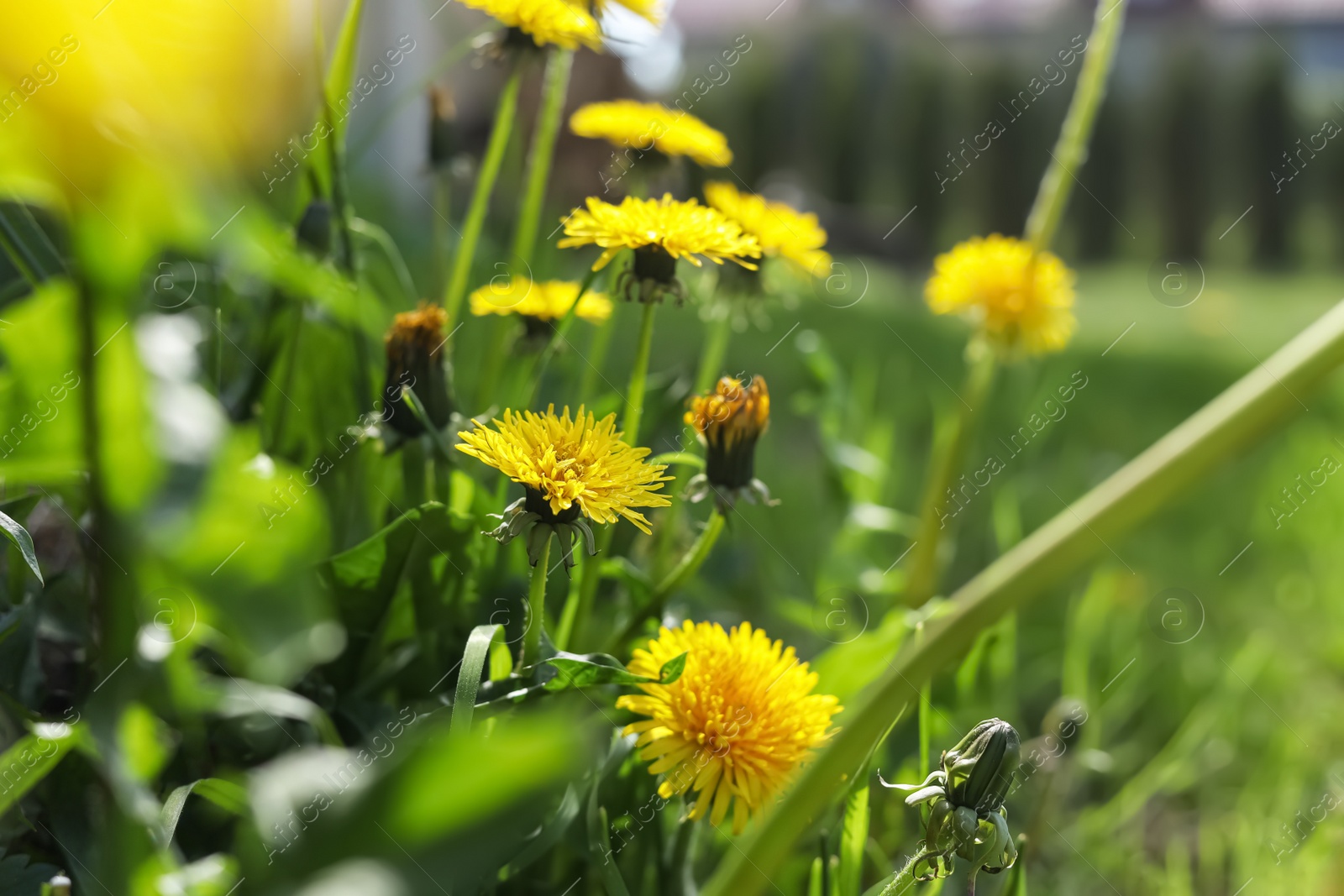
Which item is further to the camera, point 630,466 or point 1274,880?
point 1274,880

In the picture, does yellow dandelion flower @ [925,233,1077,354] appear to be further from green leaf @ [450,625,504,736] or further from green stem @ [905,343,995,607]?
green leaf @ [450,625,504,736]

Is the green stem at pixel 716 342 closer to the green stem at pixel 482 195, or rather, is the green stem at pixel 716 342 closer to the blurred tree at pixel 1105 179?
the green stem at pixel 482 195

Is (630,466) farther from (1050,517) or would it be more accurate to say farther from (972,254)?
(1050,517)

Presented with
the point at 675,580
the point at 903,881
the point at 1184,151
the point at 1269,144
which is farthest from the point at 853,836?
the point at 1269,144

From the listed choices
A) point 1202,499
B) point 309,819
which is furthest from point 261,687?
point 1202,499

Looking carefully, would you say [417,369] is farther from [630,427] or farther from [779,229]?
[779,229]

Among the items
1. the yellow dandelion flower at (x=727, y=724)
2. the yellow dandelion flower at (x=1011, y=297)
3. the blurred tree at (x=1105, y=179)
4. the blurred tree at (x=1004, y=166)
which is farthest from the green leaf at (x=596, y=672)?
the blurred tree at (x=1105, y=179)
